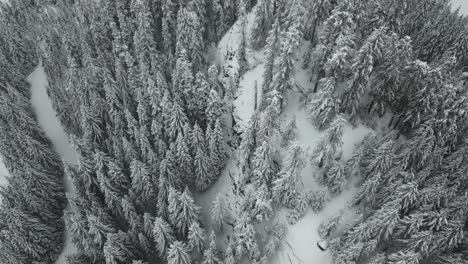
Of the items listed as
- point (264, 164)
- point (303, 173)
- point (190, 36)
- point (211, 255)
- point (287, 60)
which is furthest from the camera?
point (190, 36)

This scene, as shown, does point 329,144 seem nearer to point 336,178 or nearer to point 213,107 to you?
point 336,178

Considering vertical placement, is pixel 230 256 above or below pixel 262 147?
below

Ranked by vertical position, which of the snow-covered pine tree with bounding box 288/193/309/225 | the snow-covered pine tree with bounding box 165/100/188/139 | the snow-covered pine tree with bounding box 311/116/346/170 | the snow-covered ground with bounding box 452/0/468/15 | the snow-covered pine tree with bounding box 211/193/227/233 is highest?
the snow-covered ground with bounding box 452/0/468/15

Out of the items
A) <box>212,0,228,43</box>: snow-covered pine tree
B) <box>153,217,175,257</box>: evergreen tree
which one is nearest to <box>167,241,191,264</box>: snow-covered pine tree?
<box>153,217,175,257</box>: evergreen tree

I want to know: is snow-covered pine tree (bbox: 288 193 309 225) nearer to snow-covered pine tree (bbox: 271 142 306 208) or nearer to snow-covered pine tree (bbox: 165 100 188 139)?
snow-covered pine tree (bbox: 271 142 306 208)

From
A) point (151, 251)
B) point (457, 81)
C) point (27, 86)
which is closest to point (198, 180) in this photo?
point (151, 251)

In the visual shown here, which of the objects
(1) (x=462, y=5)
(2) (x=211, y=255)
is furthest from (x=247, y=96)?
(1) (x=462, y=5)

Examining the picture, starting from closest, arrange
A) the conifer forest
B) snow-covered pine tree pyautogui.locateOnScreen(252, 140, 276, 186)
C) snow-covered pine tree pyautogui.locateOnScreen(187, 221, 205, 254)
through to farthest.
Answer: the conifer forest, snow-covered pine tree pyautogui.locateOnScreen(187, 221, 205, 254), snow-covered pine tree pyautogui.locateOnScreen(252, 140, 276, 186)
